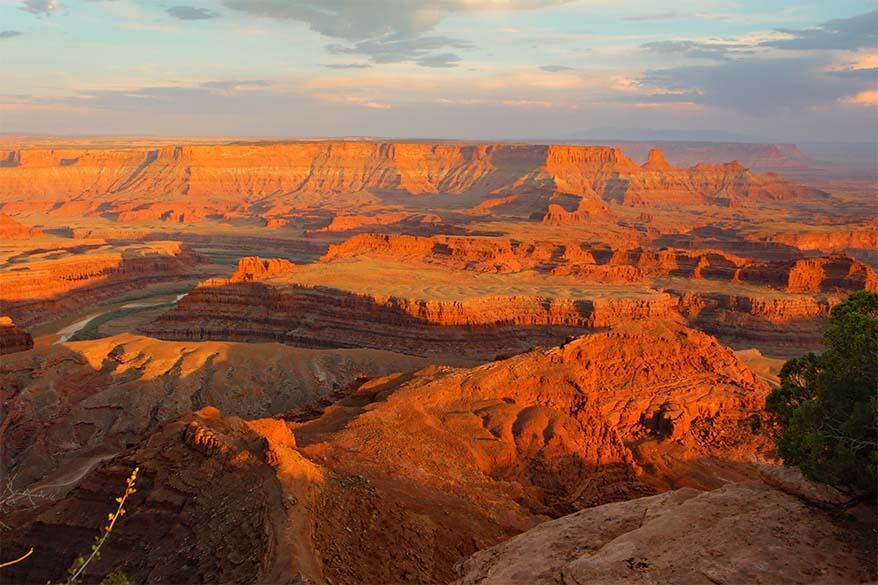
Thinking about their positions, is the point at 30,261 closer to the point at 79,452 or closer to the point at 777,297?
the point at 79,452

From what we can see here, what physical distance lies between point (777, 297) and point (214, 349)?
62828mm

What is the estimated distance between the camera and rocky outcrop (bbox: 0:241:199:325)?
88.5m

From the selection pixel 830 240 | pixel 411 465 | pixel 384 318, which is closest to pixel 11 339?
pixel 384 318

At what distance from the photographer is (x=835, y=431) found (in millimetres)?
16984

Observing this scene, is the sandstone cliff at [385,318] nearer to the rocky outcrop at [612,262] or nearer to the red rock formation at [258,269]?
the red rock formation at [258,269]

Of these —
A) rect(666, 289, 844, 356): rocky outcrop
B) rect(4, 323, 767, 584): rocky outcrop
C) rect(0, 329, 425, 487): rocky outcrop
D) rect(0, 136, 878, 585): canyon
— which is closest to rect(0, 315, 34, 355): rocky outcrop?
rect(0, 136, 878, 585): canyon

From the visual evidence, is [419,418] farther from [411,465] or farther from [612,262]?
[612,262]

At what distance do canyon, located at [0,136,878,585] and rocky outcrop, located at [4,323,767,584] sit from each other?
0.10 metres

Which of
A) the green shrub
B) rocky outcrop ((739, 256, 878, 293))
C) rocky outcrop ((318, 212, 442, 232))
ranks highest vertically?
the green shrub

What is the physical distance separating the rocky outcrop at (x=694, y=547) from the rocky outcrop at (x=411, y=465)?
378cm

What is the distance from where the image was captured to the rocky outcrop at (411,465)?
19719 millimetres

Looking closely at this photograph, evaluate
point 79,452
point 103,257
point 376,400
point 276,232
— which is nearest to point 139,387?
point 79,452

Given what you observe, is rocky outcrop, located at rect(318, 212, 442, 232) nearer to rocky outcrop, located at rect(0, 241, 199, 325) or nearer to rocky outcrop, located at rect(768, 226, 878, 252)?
rocky outcrop, located at rect(0, 241, 199, 325)

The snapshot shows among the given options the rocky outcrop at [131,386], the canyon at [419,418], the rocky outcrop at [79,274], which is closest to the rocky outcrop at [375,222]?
the rocky outcrop at [79,274]
